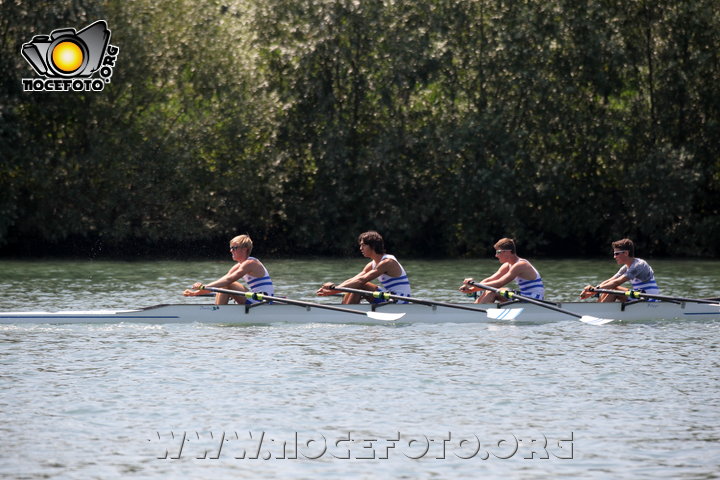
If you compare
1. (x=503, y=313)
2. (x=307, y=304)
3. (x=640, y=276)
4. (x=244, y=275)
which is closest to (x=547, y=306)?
(x=503, y=313)

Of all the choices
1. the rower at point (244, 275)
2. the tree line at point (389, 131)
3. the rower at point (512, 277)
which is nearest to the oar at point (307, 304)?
the rower at point (244, 275)

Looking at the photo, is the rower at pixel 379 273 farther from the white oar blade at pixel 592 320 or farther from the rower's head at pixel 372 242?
the white oar blade at pixel 592 320

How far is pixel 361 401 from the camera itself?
12.7 metres

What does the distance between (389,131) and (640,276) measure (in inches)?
859

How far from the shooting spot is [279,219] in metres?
41.5

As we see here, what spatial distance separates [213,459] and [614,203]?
108ft

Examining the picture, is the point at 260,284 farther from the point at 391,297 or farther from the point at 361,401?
the point at 361,401

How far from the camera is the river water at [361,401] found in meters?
10.1

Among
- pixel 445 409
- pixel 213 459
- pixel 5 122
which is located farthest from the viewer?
pixel 5 122

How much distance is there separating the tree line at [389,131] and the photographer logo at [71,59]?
0.65 meters

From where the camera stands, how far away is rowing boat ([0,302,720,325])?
18.2 m

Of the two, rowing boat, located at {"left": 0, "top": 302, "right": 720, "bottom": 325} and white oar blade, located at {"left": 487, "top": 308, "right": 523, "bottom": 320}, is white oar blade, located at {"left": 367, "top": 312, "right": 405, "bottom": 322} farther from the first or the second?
white oar blade, located at {"left": 487, "top": 308, "right": 523, "bottom": 320}

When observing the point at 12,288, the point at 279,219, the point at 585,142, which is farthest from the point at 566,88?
the point at 12,288

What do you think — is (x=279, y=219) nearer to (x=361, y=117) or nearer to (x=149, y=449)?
(x=361, y=117)
